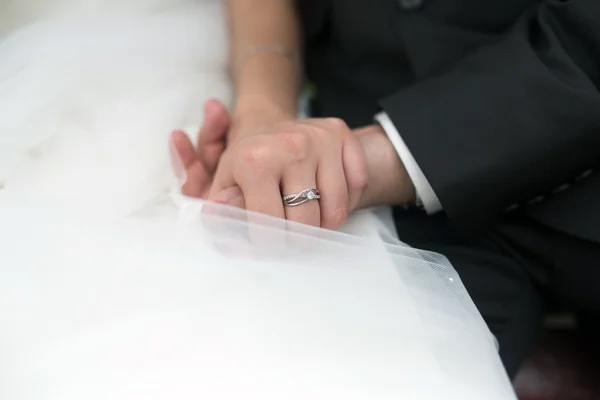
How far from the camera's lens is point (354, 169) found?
1.47 ft

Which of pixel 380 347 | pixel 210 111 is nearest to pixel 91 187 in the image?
pixel 210 111

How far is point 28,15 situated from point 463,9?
44cm

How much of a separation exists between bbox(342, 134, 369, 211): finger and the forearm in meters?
0.13

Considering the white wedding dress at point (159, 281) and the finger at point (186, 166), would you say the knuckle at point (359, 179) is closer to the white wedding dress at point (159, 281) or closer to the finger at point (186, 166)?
the white wedding dress at point (159, 281)

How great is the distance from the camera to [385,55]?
613 mm

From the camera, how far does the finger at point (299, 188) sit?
0.42 metres

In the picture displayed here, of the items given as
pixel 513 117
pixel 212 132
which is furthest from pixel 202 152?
pixel 513 117

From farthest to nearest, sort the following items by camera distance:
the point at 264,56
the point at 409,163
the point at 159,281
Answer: the point at 264,56, the point at 409,163, the point at 159,281

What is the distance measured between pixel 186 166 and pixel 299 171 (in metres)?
0.14

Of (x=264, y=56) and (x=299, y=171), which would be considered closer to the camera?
(x=299, y=171)

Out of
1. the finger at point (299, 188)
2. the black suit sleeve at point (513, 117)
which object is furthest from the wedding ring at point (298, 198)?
the black suit sleeve at point (513, 117)

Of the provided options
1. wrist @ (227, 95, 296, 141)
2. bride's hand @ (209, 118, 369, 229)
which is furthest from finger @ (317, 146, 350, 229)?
wrist @ (227, 95, 296, 141)

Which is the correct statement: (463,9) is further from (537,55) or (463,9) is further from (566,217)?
(566,217)

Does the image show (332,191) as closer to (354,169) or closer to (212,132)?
(354,169)
